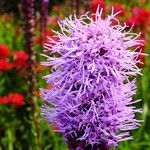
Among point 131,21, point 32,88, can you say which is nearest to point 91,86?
point 32,88

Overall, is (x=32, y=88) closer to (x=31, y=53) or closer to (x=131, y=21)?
(x=31, y=53)

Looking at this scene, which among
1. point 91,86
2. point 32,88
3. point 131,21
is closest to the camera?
point 91,86

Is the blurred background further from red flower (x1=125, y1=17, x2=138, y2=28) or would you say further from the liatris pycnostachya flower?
the liatris pycnostachya flower

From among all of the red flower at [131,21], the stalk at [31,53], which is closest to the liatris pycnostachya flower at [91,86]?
the stalk at [31,53]

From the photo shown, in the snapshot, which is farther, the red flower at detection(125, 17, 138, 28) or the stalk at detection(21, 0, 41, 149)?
the red flower at detection(125, 17, 138, 28)

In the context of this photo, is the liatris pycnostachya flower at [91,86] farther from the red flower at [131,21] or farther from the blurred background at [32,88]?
the red flower at [131,21]

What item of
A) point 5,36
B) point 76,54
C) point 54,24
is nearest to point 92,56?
point 76,54

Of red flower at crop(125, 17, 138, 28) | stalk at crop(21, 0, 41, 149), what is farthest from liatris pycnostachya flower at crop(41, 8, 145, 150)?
red flower at crop(125, 17, 138, 28)

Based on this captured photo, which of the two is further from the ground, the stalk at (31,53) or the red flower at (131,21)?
the red flower at (131,21)
